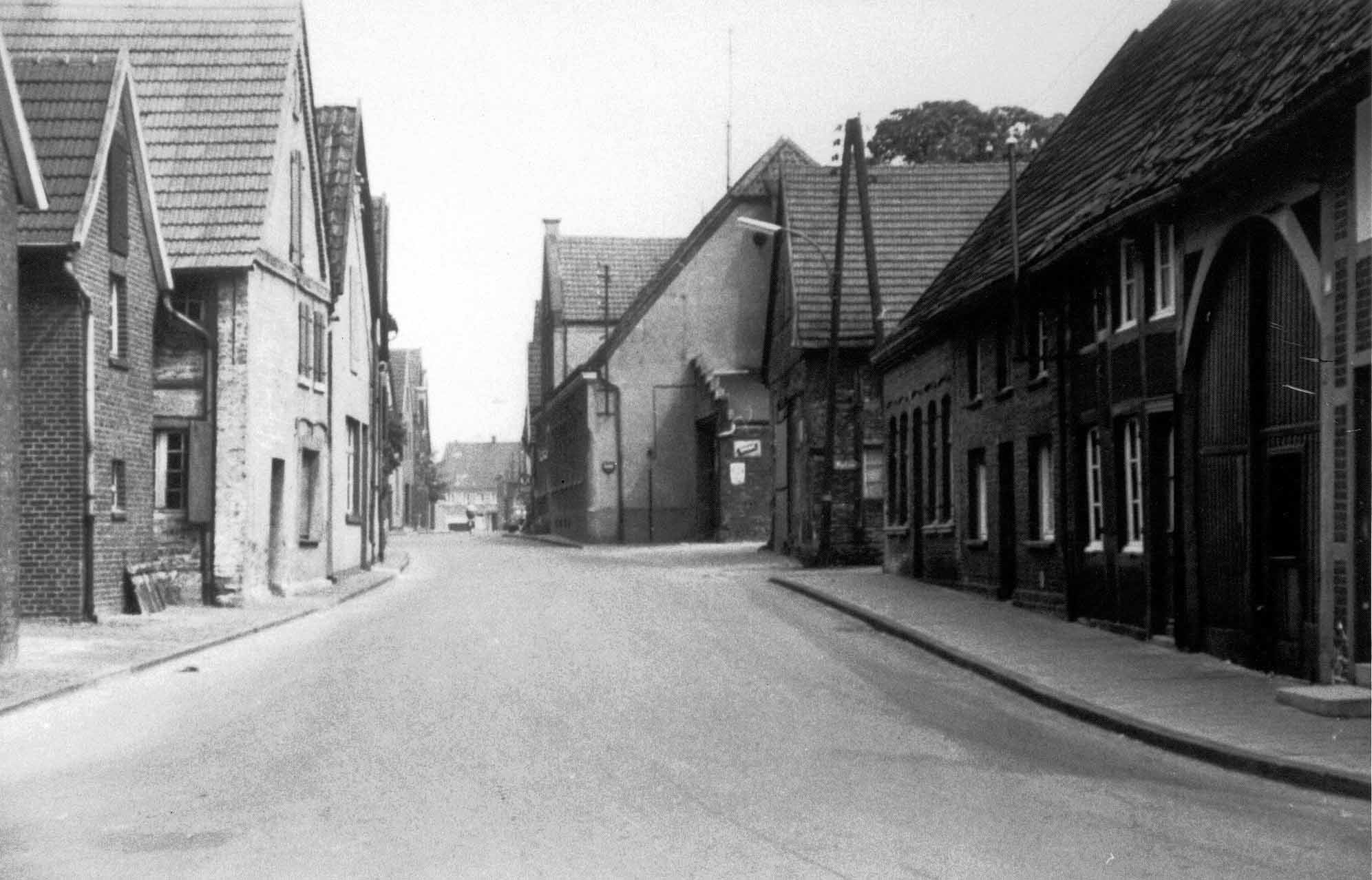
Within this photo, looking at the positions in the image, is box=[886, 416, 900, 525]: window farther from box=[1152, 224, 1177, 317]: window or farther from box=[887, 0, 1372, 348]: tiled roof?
box=[1152, 224, 1177, 317]: window

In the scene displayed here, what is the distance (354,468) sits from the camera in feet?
120

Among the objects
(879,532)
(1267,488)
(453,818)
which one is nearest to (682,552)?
(879,532)

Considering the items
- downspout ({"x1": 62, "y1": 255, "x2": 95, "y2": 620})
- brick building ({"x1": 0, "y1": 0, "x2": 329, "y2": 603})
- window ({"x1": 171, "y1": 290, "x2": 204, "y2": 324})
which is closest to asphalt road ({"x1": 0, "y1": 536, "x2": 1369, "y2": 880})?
downspout ({"x1": 62, "y1": 255, "x2": 95, "y2": 620})

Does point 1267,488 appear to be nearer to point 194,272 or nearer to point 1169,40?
point 1169,40

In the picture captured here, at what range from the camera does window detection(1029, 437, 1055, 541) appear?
22609mm

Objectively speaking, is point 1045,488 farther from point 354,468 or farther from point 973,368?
point 354,468

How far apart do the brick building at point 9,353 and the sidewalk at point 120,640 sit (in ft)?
1.97

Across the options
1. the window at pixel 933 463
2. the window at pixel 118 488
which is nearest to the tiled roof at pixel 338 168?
the window at pixel 118 488

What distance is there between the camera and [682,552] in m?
42.6

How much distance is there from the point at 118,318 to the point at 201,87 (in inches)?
244

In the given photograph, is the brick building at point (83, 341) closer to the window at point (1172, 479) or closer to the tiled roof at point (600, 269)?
the window at point (1172, 479)

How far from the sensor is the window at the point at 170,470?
2483 centimetres

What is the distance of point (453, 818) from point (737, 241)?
42.5 meters

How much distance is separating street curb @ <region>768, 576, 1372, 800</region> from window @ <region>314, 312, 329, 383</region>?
52.1 ft
